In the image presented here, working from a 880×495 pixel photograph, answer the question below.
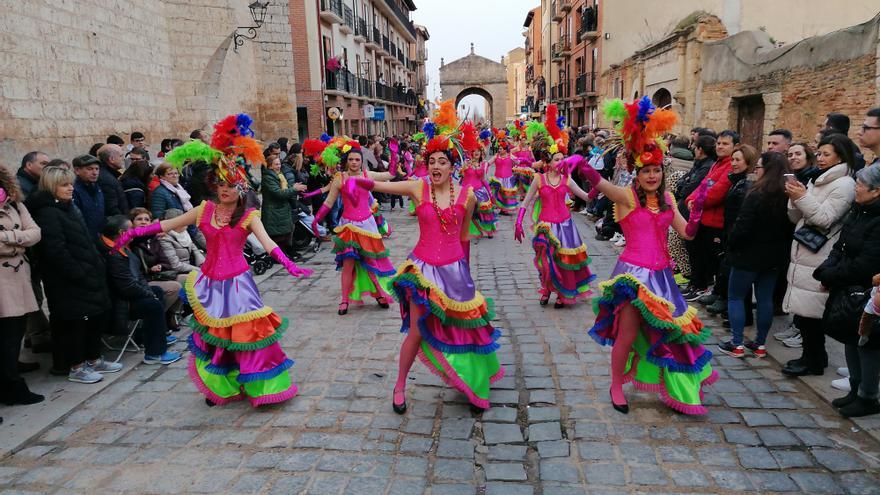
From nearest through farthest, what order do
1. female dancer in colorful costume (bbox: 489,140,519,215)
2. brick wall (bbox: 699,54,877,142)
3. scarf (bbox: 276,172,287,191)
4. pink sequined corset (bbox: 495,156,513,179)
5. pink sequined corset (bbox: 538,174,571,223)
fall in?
pink sequined corset (bbox: 538,174,571,223) → brick wall (bbox: 699,54,877,142) → scarf (bbox: 276,172,287,191) → pink sequined corset (bbox: 495,156,513,179) → female dancer in colorful costume (bbox: 489,140,519,215)

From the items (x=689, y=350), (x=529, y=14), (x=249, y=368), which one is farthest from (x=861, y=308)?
(x=529, y=14)

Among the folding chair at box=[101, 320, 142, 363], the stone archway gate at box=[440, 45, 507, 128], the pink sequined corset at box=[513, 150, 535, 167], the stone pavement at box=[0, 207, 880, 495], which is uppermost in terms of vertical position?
the stone archway gate at box=[440, 45, 507, 128]

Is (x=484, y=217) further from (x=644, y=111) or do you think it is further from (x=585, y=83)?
(x=585, y=83)

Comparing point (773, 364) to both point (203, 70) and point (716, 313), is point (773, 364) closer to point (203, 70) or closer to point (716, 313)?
point (716, 313)

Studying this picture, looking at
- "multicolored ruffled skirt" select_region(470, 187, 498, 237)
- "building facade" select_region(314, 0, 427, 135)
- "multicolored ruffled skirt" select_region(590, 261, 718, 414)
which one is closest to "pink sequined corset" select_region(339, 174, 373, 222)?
"multicolored ruffled skirt" select_region(590, 261, 718, 414)

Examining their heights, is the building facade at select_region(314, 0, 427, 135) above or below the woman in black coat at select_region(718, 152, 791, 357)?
above

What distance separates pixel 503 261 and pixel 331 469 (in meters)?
6.26

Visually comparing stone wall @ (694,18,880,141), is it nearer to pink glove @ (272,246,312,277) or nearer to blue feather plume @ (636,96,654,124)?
blue feather plume @ (636,96,654,124)

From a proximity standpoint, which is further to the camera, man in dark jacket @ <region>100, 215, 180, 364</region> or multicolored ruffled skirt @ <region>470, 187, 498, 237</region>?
multicolored ruffled skirt @ <region>470, 187, 498, 237</region>

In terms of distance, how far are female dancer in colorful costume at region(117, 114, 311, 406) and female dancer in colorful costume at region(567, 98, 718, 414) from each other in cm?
253

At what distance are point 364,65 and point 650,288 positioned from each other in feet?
106

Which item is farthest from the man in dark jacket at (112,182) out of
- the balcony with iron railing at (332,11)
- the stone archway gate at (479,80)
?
the stone archway gate at (479,80)

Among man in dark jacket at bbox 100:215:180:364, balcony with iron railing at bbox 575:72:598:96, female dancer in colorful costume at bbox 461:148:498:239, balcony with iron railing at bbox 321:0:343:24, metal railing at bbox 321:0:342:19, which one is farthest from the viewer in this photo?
balcony with iron railing at bbox 575:72:598:96

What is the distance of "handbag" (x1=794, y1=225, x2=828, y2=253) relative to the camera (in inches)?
174
